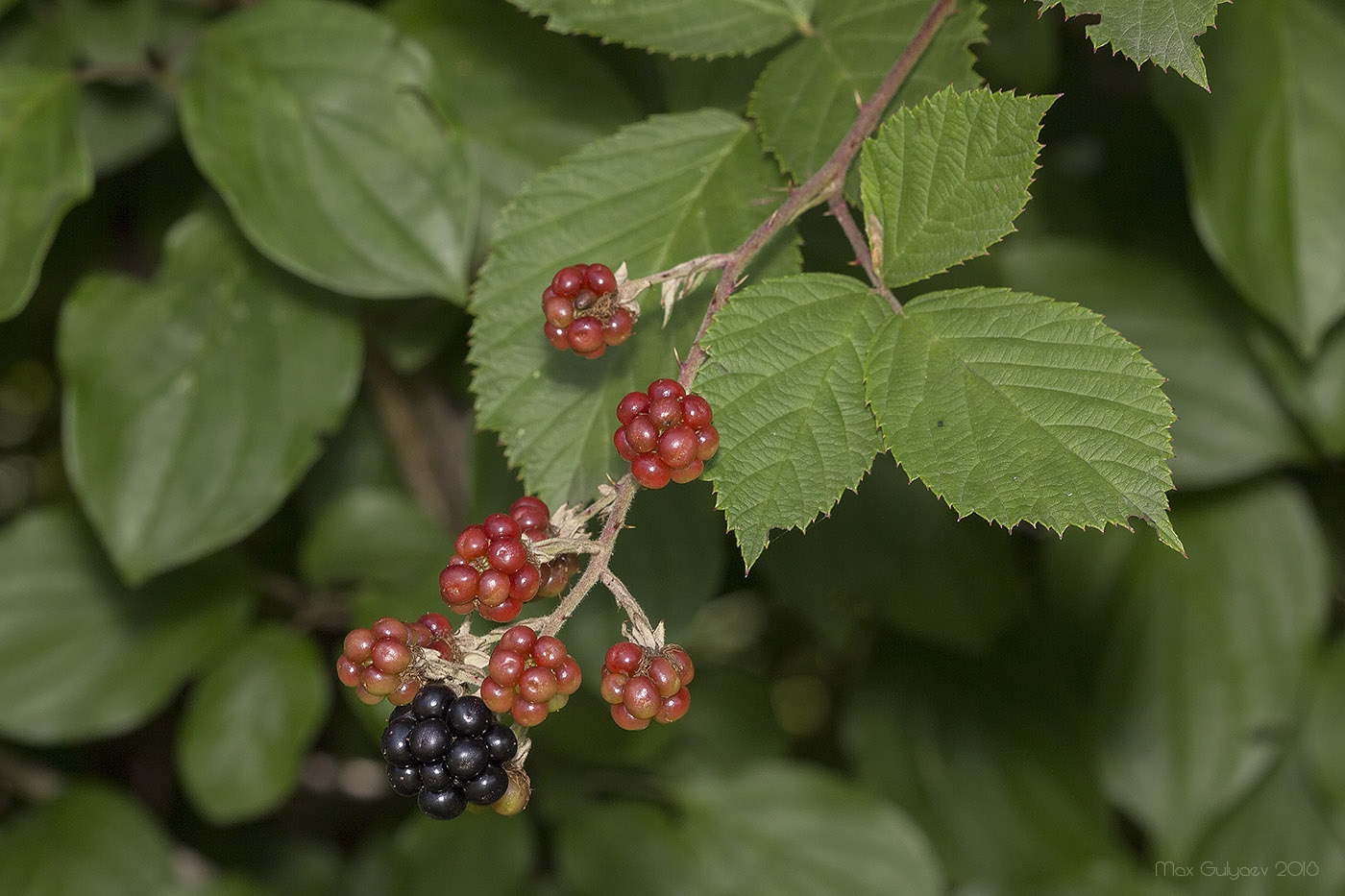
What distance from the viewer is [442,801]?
0.69 m

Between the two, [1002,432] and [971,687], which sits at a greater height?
[1002,432]

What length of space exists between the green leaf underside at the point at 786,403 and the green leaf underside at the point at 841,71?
189 millimetres

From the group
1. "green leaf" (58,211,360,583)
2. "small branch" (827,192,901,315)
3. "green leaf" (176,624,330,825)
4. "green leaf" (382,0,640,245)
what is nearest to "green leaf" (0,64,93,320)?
"green leaf" (58,211,360,583)

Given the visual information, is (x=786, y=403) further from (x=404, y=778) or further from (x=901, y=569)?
(x=901, y=569)

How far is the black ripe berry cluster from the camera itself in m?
0.68

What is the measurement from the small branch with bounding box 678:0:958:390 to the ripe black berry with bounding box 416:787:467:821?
0.33 meters

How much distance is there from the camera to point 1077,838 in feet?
6.22

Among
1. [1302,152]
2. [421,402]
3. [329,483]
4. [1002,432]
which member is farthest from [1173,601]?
[329,483]

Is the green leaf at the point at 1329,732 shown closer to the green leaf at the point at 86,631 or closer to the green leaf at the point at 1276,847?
the green leaf at the point at 1276,847

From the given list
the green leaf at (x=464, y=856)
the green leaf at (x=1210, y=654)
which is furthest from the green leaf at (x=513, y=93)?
the green leaf at (x=1210, y=654)

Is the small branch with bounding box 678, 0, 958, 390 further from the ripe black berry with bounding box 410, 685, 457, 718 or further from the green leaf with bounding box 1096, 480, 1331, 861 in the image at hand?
the green leaf with bounding box 1096, 480, 1331, 861

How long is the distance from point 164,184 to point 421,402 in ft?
1.75

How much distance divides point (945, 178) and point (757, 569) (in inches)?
38.5

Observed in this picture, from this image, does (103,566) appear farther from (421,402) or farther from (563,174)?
(563,174)
